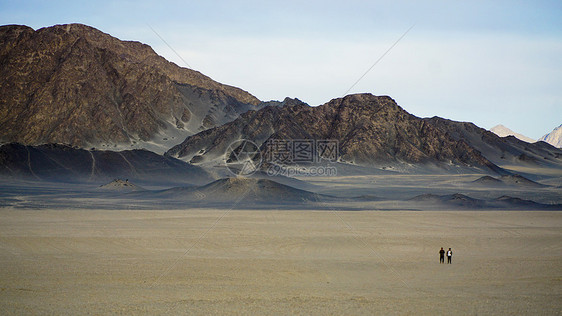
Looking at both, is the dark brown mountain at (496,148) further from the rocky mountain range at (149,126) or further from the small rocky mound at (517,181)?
the small rocky mound at (517,181)

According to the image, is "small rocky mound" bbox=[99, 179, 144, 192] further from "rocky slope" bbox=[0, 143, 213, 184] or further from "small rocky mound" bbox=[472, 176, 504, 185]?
"small rocky mound" bbox=[472, 176, 504, 185]

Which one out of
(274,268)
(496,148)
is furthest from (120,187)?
(496,148)

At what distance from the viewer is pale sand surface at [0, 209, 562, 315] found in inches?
657

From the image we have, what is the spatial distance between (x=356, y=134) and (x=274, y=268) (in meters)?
119

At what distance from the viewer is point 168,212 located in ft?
160

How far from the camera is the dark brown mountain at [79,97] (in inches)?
6201

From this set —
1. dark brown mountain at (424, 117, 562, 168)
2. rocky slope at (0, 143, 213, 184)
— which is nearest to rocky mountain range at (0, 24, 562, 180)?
rocky slope at (0, 143, 213, 184)

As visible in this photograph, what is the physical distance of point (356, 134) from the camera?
139375 mm

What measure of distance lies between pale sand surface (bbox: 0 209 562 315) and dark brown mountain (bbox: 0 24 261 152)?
12668cm

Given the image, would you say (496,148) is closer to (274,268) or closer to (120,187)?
(120,187)

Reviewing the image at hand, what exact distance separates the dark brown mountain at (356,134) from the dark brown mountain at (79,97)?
75.4ft

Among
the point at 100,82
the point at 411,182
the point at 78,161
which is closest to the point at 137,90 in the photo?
the point at 100,82

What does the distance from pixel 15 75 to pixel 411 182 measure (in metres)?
121

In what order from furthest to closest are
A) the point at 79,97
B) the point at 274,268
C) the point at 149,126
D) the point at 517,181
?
the point at 149,126 → the point at 79,97 → the point at 517,181 → the point at 274,268
